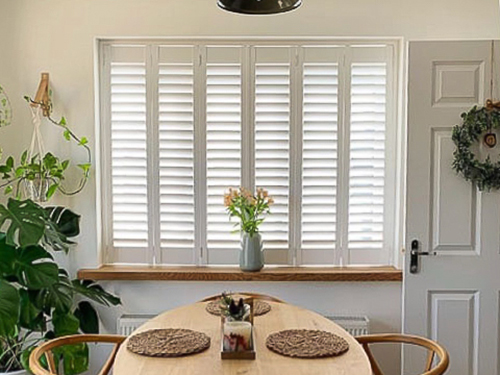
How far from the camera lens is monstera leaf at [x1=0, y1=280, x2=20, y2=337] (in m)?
2.38

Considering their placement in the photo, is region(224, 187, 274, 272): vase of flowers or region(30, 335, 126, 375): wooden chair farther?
region(224, 187, 274, 272): vase of flowers

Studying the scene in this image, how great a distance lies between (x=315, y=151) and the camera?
3.22 metres

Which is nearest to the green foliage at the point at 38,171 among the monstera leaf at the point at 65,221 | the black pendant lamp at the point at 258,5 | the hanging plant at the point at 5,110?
the monstera leaf at the point at 65,221

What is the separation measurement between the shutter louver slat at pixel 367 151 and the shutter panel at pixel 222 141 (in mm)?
670

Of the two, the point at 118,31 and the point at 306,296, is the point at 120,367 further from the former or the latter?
the point at 118,31

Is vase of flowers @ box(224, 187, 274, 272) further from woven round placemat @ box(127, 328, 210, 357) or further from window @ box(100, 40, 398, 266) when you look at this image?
woven round placemat @ box(127, 328, 210, 357)

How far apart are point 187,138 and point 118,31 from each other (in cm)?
71

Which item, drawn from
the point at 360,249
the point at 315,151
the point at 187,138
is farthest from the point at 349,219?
the point at 187,138

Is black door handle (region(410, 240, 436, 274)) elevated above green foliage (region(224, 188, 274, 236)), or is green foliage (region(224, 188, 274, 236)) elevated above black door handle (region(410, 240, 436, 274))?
green foliage (region(224, 188, 274, 236))

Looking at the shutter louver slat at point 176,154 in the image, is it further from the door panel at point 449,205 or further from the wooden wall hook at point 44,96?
the door panel at point 449,205

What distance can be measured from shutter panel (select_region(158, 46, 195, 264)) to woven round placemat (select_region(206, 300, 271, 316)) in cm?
76

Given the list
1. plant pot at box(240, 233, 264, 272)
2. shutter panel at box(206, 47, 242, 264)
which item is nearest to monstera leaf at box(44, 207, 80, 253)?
shutter panel at box(206, 47, 242, 264)

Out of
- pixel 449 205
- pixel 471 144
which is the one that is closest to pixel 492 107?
pixel 471 144

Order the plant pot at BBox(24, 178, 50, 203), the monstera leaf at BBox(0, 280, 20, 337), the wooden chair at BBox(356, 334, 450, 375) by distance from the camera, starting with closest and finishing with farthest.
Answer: the wooden chair at BBox(356, 334, 450, 375), the monstera leaf at BBox(0, 280, 20, 337), the plant pot at BBox(24, 178, 50, 203)
